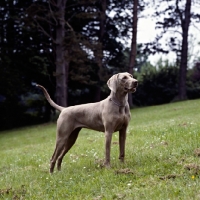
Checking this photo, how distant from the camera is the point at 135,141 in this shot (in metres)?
9.26

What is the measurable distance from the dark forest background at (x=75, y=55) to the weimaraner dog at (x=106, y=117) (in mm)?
16543

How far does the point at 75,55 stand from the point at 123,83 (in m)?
17.5

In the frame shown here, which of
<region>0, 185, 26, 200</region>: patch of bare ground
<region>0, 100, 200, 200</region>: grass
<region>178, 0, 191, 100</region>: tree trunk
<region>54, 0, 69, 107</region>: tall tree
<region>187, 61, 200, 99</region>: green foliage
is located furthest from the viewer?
<region>187, 61, 200, 99</region>: green foliage

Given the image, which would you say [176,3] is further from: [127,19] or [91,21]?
[91,21]

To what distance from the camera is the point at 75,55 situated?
23547mm

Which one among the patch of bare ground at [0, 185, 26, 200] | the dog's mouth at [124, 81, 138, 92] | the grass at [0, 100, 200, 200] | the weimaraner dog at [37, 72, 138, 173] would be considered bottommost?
the patch of bare ground at [0, 185, 26, 200]

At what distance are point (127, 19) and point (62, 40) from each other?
1047 cm

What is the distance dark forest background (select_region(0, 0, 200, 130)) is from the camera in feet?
79.5

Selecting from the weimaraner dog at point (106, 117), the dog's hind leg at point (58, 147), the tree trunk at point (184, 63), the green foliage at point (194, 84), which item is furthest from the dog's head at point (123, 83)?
the green foliage at point (194, 84)

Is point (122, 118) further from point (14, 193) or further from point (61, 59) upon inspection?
point (61, 59)

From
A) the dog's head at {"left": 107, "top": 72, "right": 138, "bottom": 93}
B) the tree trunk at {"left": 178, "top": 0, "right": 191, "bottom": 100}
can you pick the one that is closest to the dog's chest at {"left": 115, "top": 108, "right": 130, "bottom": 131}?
the dog's head at {"left": 107, "top": 72, "right": 138, "bottom": 93}

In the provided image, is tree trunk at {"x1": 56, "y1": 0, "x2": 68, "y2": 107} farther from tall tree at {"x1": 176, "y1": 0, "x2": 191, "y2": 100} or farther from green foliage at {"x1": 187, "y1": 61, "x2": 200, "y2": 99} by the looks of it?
green foliage at {"x1": 187, "y1": 61, "x2": 200, "y2": 99}

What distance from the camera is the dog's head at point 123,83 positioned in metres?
6.21

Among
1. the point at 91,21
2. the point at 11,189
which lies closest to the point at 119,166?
the point at 11,189
